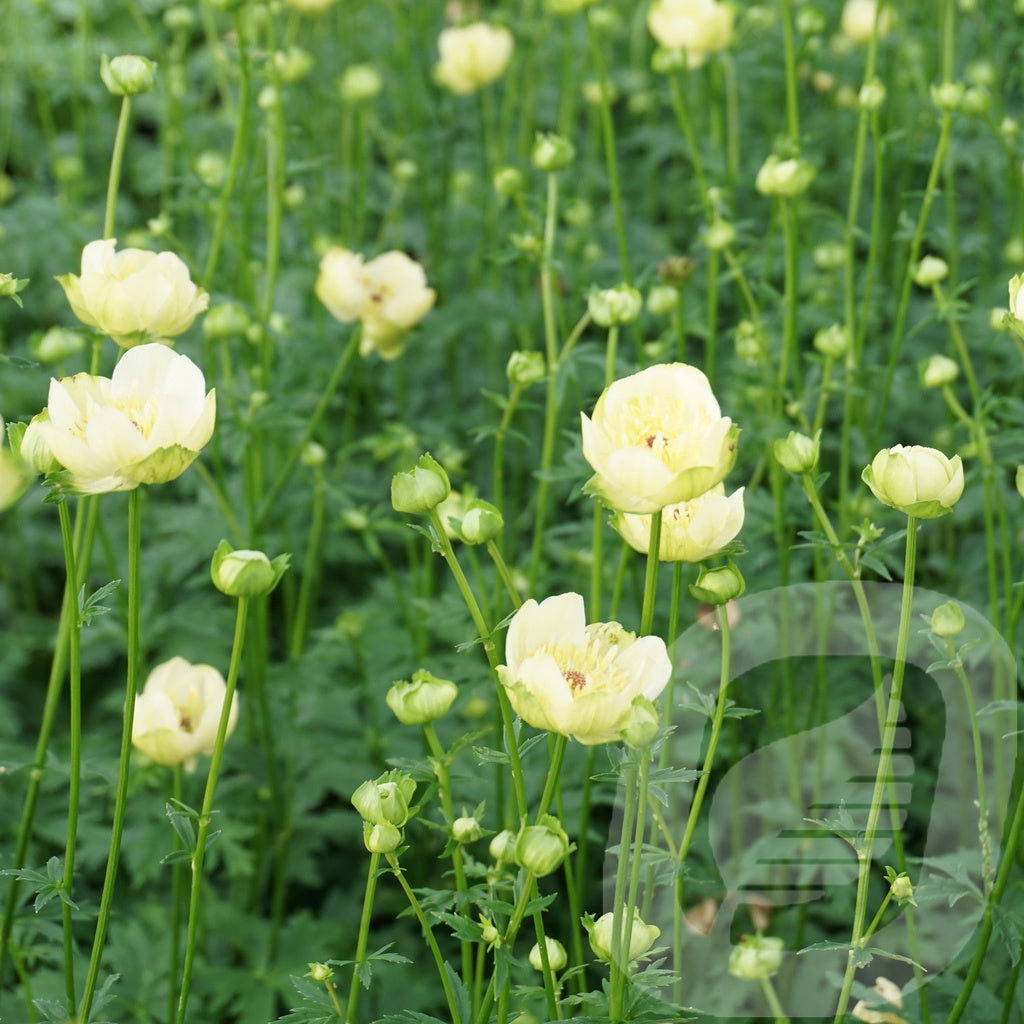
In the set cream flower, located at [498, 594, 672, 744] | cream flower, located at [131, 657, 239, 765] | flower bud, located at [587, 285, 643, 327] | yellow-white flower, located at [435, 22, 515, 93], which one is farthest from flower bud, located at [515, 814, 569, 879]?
yellow-white flower, located at [435, 22, 515, 93]

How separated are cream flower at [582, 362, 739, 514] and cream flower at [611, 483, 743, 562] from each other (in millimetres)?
47

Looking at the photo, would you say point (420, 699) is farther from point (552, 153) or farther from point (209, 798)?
point (552, 153)

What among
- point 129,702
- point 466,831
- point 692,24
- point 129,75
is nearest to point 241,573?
point 129,702

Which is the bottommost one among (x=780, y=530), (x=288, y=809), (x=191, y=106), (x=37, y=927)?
(x=288, y=809)

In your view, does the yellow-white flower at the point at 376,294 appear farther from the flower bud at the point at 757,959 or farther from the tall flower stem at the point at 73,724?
the flower bud at the point at 757,959

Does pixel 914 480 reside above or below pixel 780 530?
above

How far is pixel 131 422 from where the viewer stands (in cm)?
85

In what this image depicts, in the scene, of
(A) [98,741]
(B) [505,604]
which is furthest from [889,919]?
(A) [98,741]

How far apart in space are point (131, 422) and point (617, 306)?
49 cm

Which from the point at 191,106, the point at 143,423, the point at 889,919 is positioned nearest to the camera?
the point at 143,423

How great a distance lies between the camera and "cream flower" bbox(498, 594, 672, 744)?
729 mm

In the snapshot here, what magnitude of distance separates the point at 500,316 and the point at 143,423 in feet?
4.06

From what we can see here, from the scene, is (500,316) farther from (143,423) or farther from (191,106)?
(143,423)

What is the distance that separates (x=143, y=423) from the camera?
2.96ft
